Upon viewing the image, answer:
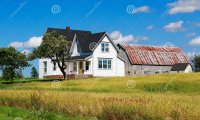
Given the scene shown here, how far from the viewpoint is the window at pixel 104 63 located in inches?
2971

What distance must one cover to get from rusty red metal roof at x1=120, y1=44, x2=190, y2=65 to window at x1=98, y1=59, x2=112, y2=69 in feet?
27.0

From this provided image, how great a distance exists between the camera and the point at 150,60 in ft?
284

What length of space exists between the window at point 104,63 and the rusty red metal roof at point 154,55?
27.0 ft

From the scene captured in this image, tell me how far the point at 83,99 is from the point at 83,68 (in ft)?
175

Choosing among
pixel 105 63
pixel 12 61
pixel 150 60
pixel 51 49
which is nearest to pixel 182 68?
pixel 150 60

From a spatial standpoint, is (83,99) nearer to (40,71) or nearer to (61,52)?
(61,52)

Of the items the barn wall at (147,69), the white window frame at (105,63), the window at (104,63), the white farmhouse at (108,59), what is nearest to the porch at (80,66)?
the white farmhouse at (108,59)

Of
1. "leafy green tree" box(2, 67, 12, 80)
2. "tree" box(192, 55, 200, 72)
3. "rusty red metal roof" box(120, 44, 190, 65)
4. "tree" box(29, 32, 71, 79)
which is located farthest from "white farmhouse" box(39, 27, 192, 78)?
"leafy green tree" box(2, 67, 12, 80)

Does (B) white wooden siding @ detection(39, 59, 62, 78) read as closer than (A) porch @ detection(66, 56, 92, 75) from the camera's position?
No

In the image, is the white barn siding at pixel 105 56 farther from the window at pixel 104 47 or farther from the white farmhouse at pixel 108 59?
the window at pixel 104 47

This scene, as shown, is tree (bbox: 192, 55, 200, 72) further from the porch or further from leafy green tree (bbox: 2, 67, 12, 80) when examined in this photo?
leafy green tree (bbox: 2, 67, 12, 80)

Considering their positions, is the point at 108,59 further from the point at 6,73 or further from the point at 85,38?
the point at 6,73

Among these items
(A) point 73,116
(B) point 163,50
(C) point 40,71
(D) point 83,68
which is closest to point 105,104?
(A) point 73,116

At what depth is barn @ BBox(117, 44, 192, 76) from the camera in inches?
3329
